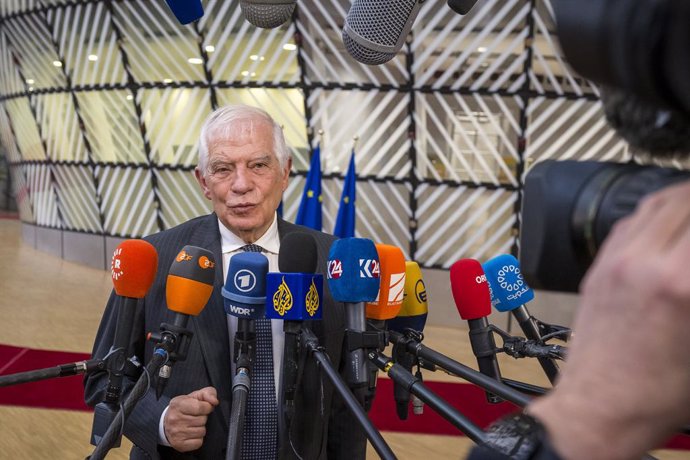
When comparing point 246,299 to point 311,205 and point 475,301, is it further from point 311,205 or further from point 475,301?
point 311,205

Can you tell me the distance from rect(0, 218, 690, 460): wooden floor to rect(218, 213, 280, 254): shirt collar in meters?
1.24

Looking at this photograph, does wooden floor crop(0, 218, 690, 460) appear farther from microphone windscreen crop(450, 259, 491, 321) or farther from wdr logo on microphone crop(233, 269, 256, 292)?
wdr logo on microphone crop(233, 269, 256, 292)

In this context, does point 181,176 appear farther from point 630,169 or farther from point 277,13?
point 630,169

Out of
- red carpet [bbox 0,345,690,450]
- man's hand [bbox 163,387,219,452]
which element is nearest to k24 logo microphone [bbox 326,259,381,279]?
man's hand [bbox 163,387,219,452]

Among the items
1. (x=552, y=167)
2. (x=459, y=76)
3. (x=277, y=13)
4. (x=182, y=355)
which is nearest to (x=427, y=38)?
(x=459, y=76)

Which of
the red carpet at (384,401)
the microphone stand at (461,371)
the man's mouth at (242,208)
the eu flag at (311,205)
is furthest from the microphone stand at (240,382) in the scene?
the eu flag at (311,205)

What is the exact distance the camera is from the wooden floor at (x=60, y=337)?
402 centimetres

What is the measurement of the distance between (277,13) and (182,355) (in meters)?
0.87

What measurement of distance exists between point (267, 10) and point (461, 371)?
1.00 metres

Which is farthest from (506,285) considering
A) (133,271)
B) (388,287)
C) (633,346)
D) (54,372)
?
(633,346)

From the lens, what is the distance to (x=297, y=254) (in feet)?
4.89

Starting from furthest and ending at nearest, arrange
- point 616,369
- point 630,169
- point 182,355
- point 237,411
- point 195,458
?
point 195,458
point 182,355
point 237,411
point 630,169
point 616,369

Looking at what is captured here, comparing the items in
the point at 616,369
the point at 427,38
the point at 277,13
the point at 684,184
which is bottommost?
the point at 616,369

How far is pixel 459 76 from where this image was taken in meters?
7.96
